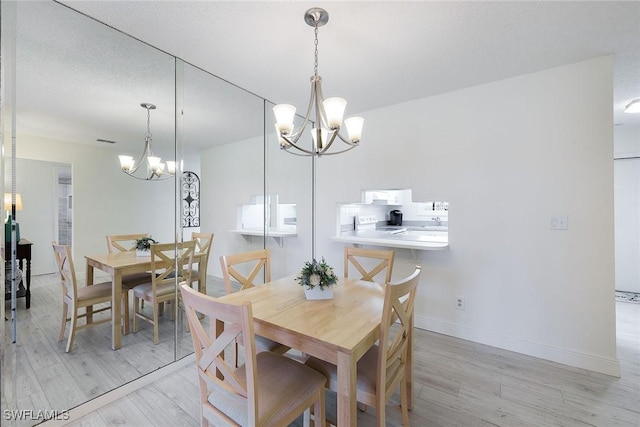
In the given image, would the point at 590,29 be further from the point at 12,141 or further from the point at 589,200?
the point at 12,141

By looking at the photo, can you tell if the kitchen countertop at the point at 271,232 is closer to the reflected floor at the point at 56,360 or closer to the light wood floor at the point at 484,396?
the reflected floor at the point at 56,360

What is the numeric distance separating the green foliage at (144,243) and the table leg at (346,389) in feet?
5.76

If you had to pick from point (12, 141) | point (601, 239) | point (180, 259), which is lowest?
point (180, 259)

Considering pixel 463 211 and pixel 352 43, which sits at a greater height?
pixel 352 43

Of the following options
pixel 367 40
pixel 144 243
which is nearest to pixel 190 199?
pixel 144 243

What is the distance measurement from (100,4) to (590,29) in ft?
10.2

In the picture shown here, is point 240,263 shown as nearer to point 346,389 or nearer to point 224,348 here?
point 224,348

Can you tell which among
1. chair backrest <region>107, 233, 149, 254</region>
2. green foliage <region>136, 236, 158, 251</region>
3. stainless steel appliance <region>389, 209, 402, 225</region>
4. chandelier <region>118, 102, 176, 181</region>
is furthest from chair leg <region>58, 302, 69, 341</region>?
stainless steel appliance <region>389, 209, 402, 225</region>

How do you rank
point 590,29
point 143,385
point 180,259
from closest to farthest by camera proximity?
point 590,29, point 143,385, point 180,259

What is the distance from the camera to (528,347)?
2.44 meters

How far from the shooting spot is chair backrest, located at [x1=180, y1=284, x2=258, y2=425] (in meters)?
1.01

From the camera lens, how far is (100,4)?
1625 mm

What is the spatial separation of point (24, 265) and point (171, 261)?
84cm

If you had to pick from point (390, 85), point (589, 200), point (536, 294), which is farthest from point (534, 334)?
point (390, 85)
